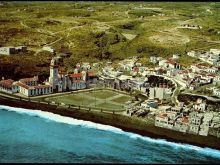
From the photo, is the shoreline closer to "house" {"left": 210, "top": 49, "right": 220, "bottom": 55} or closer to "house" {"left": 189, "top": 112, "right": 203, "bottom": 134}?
"house" {"left": 189, "top": 112, "right": 203, "bottom": 134}

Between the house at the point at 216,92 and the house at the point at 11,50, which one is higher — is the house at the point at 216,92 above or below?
below

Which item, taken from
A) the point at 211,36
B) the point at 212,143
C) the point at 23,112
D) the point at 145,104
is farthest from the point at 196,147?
the point at 211,36

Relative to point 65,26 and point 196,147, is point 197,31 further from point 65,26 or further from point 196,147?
point 196,147

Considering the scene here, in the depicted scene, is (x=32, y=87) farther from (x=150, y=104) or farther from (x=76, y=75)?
(x=150, y=104)

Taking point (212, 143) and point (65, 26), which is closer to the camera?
Answer: point (212, 143)

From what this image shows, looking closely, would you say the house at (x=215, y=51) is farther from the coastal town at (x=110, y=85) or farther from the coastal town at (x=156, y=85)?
the coastal town at (x=110, y=85)

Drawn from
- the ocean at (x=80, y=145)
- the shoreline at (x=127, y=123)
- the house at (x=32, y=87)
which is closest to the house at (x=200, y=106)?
the shoreline at (x=127, y=123)
